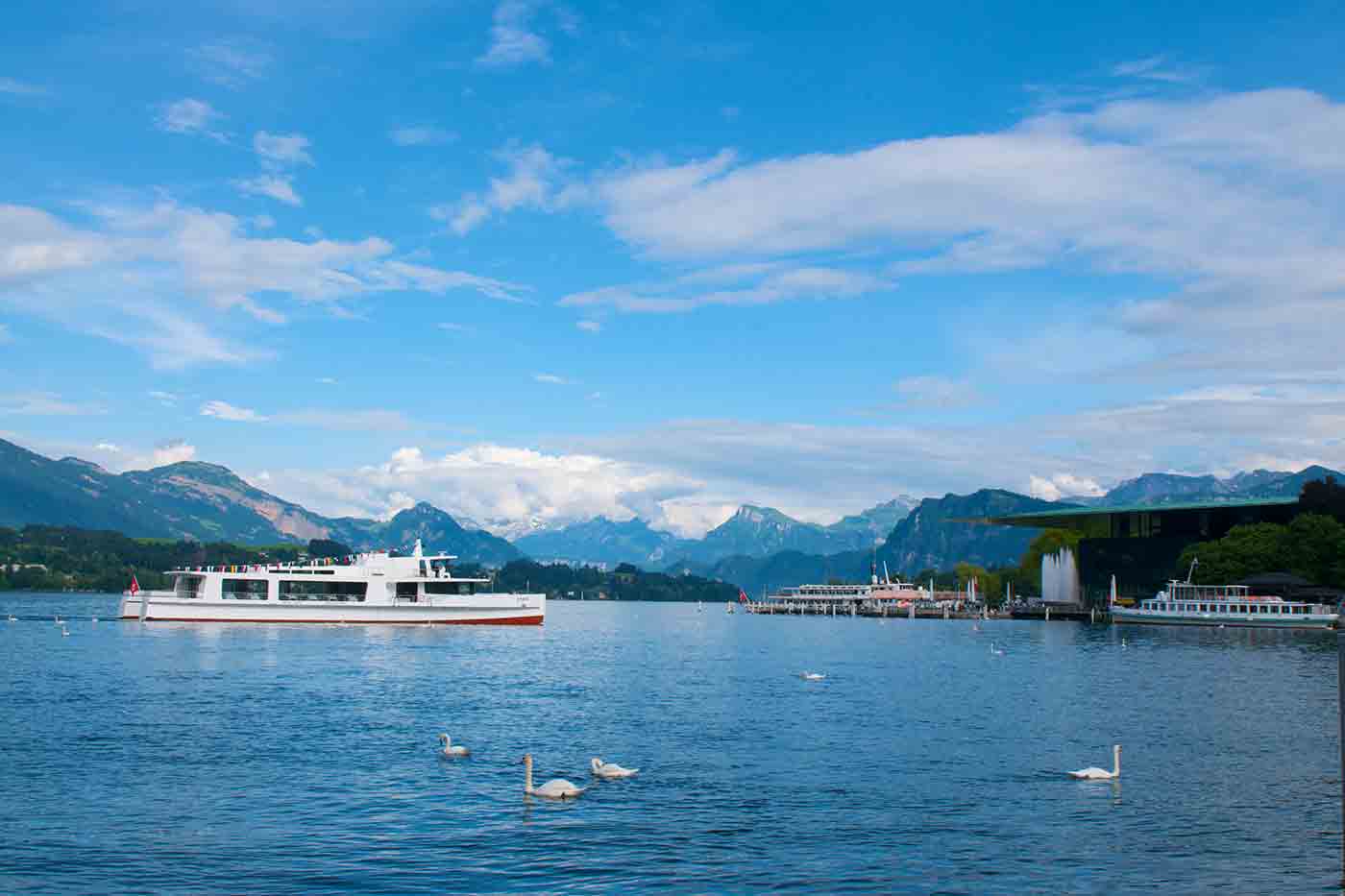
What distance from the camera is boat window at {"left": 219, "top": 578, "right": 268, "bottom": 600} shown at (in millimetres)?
132375

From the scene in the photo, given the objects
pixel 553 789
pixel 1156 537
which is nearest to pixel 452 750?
pixel 553 789

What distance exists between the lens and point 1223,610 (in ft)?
505

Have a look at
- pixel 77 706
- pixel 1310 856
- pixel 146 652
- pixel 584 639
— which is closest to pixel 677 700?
pixel 77 706

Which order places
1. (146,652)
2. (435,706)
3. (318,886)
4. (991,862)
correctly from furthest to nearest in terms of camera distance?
1. (146,652)
2. (435,706)
3. (991,862)
4. (318,886)

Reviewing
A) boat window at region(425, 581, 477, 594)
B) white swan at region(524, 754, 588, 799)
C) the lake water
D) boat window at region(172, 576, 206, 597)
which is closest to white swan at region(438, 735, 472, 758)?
the lake water

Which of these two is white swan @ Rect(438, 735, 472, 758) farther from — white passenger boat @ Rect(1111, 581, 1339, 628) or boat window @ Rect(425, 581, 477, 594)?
white passenger boat @ Rect(1111, 581, 1339, 628)

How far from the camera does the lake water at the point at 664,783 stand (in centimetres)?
2617

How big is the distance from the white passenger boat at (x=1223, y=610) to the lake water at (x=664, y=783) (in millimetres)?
77198

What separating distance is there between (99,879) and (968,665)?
75.6 metres

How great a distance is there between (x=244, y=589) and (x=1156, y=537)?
5382 inches

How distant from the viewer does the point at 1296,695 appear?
207 feet

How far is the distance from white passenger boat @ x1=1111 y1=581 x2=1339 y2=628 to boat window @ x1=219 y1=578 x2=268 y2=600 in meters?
118

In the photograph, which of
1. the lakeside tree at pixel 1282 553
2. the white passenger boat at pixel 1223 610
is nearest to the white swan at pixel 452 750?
the white passenger boat at pixel 1223 610

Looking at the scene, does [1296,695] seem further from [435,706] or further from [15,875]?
[15,875]
